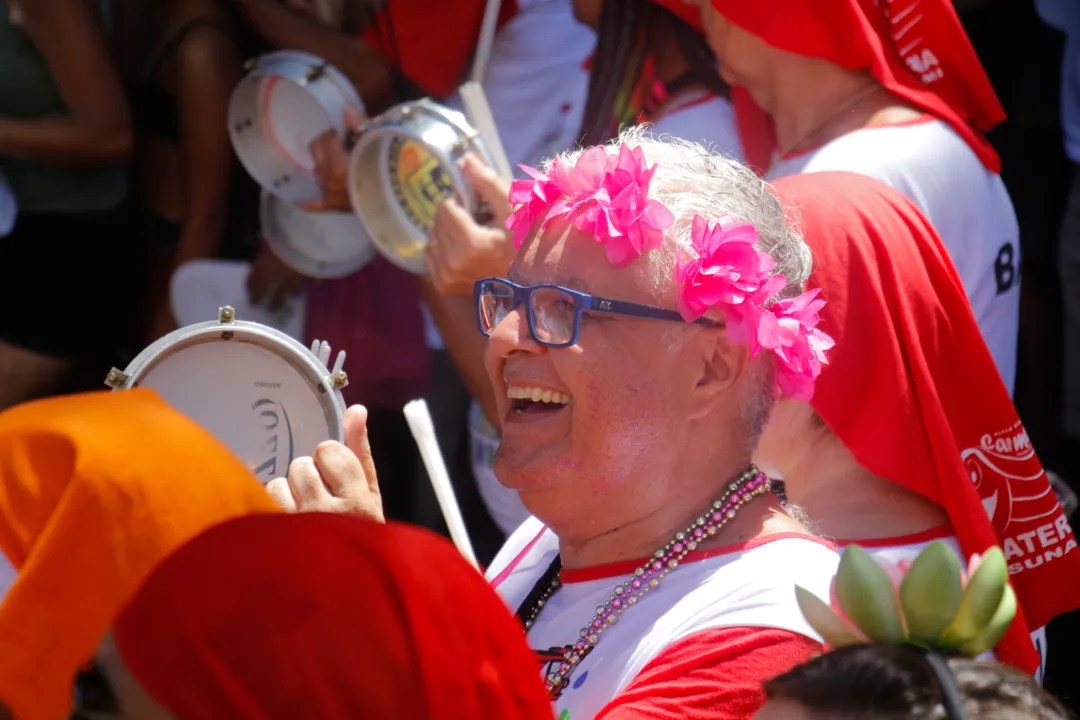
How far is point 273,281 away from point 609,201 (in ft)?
6.74

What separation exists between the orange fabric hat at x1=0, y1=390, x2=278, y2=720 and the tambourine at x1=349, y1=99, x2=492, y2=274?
1619mm

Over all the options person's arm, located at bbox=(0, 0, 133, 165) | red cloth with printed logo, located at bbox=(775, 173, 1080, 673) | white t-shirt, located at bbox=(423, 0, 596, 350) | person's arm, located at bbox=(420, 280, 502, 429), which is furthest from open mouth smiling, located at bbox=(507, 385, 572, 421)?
person's arm, located at bbox=(0, 0, 133, 165)

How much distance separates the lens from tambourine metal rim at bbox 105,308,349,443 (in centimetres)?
199

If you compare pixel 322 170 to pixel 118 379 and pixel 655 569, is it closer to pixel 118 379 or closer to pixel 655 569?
pixel 118 379

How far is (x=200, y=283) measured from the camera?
13.0ft

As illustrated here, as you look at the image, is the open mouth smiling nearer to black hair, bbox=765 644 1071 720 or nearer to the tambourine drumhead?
black hair, bbox=765 644 1071 720

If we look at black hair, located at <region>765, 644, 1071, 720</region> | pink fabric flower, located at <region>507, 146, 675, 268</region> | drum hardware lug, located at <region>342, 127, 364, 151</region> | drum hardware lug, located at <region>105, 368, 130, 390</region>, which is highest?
pink fabric flower, located at <region>507, 146, 675, 268</region>

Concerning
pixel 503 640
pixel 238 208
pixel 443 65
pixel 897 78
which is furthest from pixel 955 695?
pixel 238 208

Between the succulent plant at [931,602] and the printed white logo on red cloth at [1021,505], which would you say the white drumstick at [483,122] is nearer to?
the printed white logo on red cloth at [1021,505]

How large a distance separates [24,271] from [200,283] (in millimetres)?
545

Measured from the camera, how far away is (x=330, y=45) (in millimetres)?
3857

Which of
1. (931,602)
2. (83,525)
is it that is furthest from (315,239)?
(931,602)

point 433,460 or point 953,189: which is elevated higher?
point 953,189

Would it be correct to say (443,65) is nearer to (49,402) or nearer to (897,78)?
(897,78)
